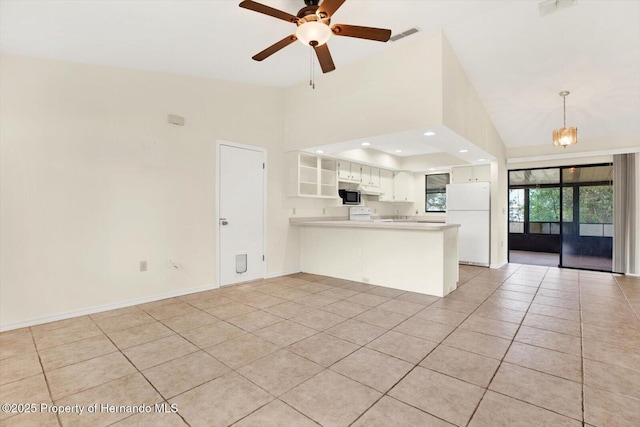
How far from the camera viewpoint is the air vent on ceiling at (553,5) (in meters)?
2.94

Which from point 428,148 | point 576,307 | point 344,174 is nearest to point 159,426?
point 576,307

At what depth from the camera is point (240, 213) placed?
4582 mm

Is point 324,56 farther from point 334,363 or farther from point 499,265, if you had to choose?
point 499,265

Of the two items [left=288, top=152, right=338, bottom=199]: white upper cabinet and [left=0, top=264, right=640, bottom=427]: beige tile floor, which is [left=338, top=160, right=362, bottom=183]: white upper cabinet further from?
[left=0, top=264, right=640, bottom=427]: beige tile floor

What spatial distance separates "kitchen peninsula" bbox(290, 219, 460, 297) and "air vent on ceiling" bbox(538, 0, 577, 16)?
248 centimetres

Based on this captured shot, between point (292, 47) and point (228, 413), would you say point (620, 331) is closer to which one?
point (228, 413)

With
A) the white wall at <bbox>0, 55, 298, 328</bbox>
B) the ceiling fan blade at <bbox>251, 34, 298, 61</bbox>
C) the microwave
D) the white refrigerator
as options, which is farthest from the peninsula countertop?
the ceiling fan blade at <bbox>251, 34, 298, 61</bbox>

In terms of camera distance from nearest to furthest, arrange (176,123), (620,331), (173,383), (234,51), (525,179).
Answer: (173,383)
(620,331)
(234,51)
(176,123)
(525,179)

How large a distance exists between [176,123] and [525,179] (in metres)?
8.29

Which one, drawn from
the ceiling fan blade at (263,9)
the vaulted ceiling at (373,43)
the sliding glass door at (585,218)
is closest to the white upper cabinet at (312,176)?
the vaulted ceiling at (373,43)

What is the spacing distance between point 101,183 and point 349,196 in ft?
13.6

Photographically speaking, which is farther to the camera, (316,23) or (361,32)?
(361,32)

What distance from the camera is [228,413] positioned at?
166 centimetres

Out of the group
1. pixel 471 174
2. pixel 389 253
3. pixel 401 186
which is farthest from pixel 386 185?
pixel 389 253
